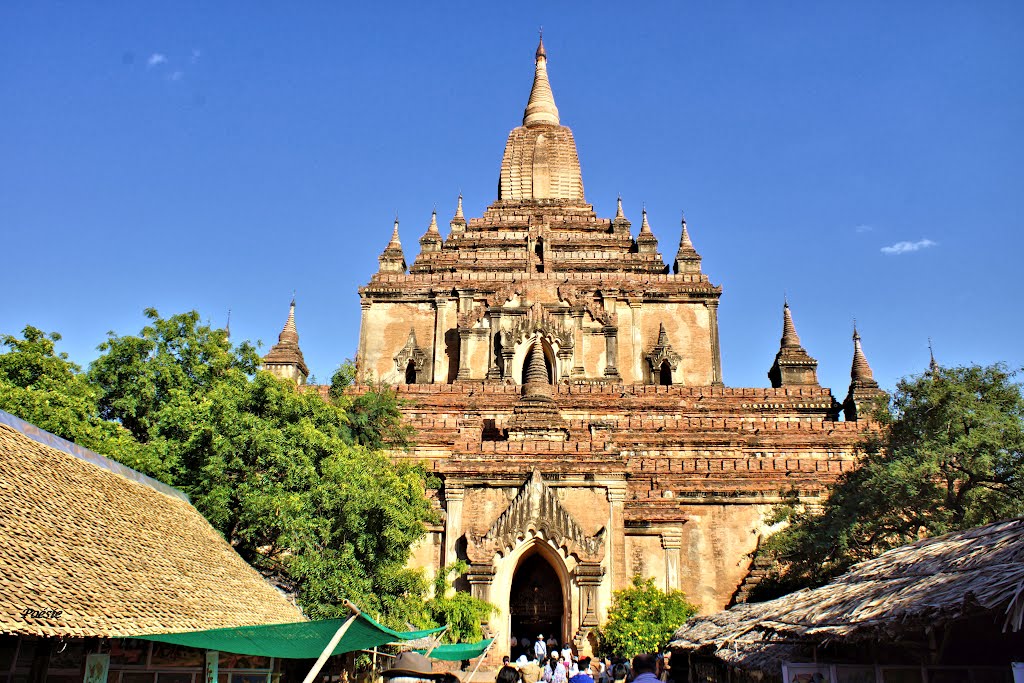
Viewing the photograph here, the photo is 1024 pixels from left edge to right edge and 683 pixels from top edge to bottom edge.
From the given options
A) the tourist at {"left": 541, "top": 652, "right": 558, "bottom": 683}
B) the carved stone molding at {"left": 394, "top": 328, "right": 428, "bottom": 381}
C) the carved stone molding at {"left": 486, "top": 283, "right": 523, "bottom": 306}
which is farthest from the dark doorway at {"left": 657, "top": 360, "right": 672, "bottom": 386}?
the tourist at {"left": 541, "top": 652, "right": 558, "bottom": 683}

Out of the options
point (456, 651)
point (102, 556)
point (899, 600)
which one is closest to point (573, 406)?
point (456, 651)

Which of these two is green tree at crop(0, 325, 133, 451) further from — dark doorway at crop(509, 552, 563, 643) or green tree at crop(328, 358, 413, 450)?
dark doorway at crop(509, 552, 563, 643)

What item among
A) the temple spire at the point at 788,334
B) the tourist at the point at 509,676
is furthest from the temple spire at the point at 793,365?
the tourist at the point at 509,676

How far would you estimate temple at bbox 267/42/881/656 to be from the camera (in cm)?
2212

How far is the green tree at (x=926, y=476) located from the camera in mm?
17156

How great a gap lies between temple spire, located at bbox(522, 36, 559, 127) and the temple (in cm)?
18

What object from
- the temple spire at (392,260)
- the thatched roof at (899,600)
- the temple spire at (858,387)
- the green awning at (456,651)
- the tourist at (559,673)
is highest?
the temple spire at (392,260)

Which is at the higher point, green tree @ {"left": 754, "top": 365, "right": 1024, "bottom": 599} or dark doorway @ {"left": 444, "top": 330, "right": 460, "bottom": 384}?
dark doorway @ {"left": 444, "top": 330, "right": 460, "bottom": 384}

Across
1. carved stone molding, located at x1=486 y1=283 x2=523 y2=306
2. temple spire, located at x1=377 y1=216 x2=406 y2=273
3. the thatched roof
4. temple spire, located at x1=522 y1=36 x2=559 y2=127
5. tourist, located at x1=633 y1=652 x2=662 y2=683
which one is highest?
temple spire, located at x1=522 y1=36 x2=559 y2=127

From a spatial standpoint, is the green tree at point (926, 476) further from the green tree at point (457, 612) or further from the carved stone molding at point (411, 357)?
the carved stone molding at point (411, 357)

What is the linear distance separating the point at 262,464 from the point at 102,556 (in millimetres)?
6773

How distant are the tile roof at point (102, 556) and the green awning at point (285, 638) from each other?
142 cm

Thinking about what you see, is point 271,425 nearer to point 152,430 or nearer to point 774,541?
point 152,430

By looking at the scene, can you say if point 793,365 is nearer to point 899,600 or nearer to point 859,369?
point 859,369
